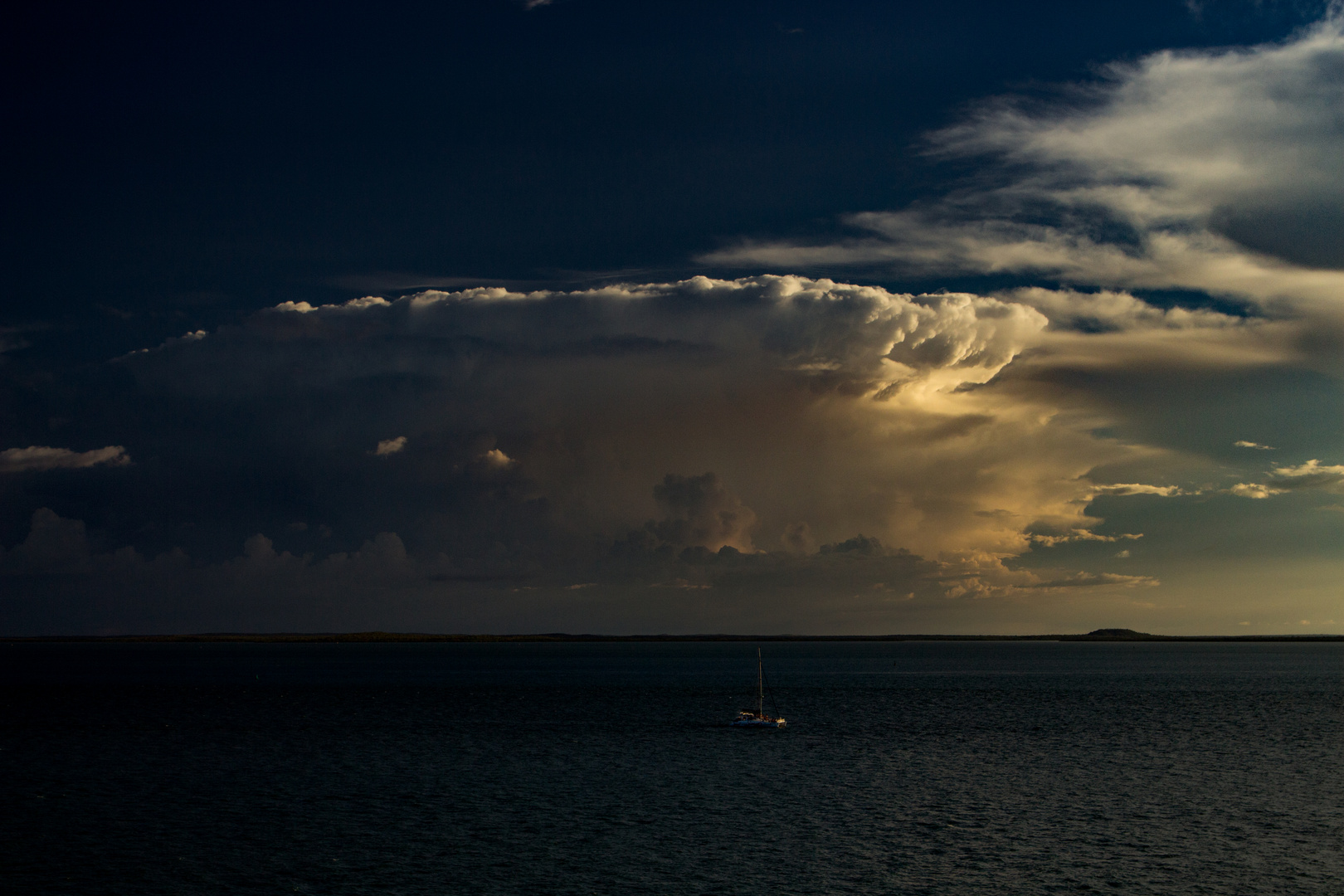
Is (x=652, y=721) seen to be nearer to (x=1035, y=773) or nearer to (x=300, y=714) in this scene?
(x=300, y=714)

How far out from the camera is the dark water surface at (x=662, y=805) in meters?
46.6

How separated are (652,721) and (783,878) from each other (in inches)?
2774

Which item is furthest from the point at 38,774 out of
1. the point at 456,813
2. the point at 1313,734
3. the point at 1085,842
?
the point at 1313,734

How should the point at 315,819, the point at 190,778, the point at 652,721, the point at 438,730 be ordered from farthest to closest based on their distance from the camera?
the point at 652,721, the point at 438,730, the point at 190,778, the point at 315,819

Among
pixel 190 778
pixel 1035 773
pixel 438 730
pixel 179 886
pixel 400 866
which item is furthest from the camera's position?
pixel 438 730

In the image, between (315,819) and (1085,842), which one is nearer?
(1085,842)

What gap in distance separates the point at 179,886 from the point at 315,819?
13.6 m

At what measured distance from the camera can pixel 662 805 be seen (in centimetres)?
6294

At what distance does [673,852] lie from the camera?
50.9 m

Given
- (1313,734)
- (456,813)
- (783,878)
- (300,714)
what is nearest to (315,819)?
(456,813)

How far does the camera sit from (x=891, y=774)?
247 ft

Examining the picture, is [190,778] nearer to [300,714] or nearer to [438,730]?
[438,730]

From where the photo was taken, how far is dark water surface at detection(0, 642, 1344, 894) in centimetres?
4656

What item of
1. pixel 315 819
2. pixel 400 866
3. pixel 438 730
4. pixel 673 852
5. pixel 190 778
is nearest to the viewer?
pixel 400 866
